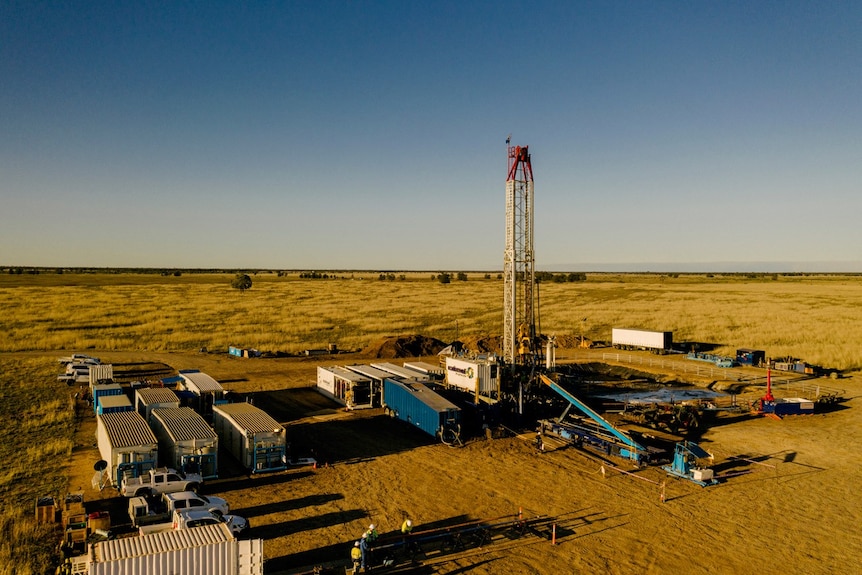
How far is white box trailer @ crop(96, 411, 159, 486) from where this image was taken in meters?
22.0

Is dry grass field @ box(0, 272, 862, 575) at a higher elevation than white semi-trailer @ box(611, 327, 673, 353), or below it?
below

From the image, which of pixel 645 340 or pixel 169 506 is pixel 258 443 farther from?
pixel 645 340

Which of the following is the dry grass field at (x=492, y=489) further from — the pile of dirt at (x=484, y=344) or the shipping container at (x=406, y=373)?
the pile of dirt at (x=484, y=344)

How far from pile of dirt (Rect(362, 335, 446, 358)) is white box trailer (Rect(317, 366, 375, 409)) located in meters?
14.6

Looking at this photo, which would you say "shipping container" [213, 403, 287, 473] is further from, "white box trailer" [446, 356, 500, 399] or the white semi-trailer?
the white semi-trailer

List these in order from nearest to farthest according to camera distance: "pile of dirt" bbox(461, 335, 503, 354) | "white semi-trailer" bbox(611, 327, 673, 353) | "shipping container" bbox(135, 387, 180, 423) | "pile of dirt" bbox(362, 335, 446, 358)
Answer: "shipping container" bbox(135, 387, 180, 423), "pile of dirt" bbox(362, 335, 446, 358), "white semi-trailer" bbox(611, 327, 673, 353), "pile of dirt" bbox(461, 335, 503, 354)

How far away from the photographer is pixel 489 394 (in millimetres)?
34688

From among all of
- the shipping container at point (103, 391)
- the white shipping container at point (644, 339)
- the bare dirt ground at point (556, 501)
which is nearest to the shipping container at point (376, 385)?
the bare dirt ground at point (556, 501)

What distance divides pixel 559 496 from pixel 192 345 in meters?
49.1

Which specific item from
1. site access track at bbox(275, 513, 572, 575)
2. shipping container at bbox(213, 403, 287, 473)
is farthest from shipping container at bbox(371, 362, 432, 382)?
site access track at bbox(275, 513, 572, 575)

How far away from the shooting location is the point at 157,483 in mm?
21672

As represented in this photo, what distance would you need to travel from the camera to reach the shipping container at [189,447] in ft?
76.0

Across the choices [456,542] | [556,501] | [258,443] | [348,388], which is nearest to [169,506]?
[258,443]

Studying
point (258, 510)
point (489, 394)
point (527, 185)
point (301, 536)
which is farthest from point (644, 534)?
point (527, 185)
